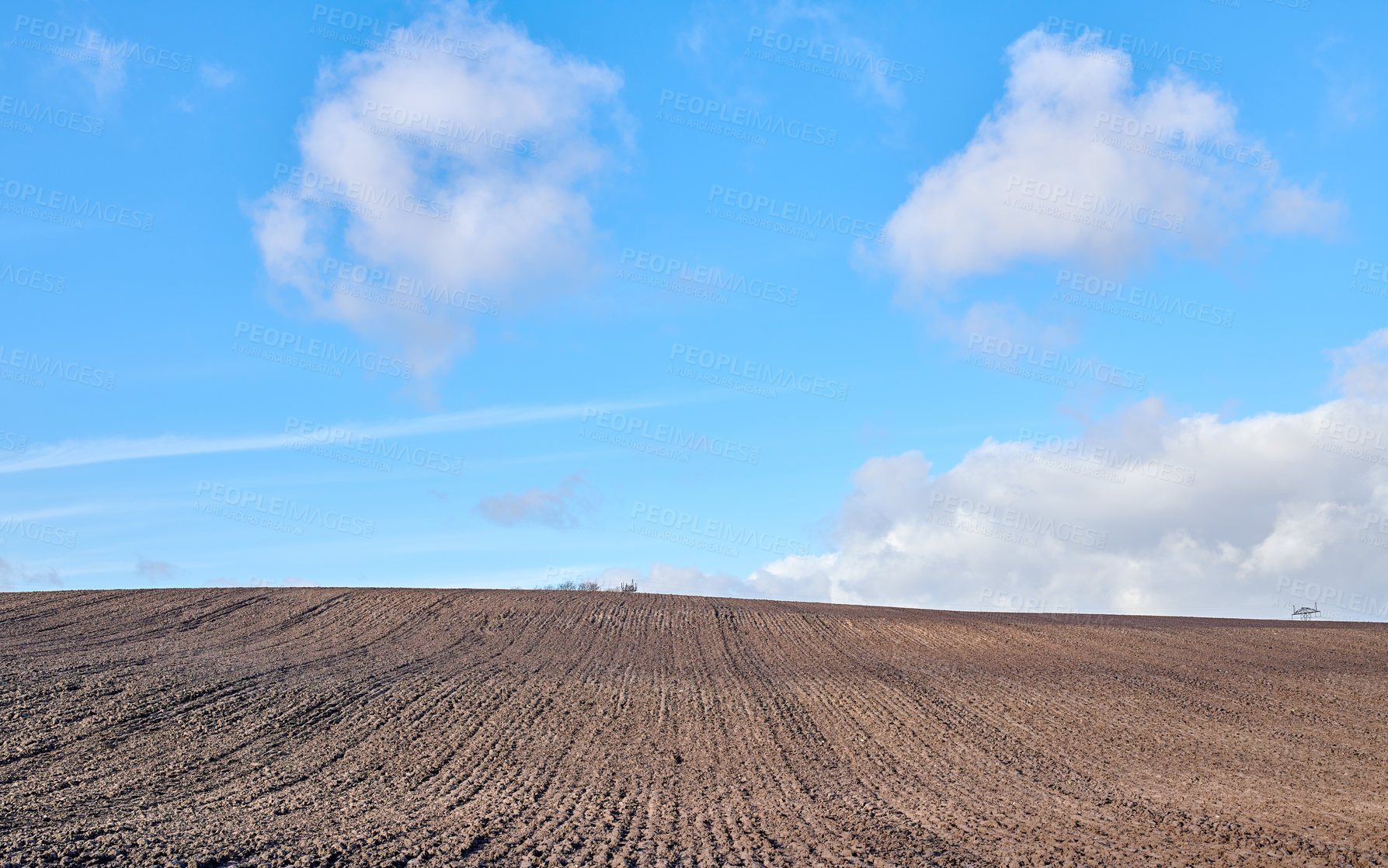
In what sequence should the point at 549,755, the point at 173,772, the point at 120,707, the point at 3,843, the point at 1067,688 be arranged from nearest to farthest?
the point at 3,843 < the point at 173,772 < the point at 549,755 < the point at 120,707 < the point at 1067,688

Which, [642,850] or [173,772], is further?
[173,772]

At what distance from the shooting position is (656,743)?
1697 cm

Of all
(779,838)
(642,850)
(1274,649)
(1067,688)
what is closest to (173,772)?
(642,850)

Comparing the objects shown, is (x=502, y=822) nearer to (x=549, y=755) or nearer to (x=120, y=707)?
(x=549, y=755)

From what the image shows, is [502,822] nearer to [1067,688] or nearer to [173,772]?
[173,772]

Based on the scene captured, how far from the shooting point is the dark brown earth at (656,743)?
1062cm

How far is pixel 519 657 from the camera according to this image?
2536 cm

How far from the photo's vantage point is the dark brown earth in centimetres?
1062

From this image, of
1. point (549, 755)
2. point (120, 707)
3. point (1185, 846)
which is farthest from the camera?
point (120, 707)

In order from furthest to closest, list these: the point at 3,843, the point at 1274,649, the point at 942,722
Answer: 1. the point at 1274,649
2. the point at 942,722
3. the point at 3,843

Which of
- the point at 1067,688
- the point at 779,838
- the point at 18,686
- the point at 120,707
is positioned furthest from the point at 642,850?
the point at 1067,688

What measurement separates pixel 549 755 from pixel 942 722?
27.9 feet

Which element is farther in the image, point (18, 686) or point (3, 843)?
point (18, 686)

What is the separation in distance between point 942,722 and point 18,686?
18.4 m
